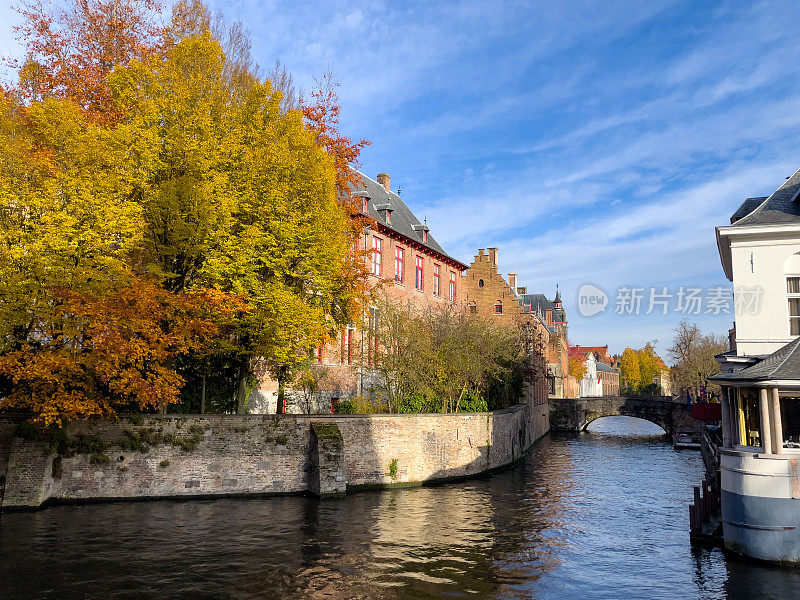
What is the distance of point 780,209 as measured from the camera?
16953 mm

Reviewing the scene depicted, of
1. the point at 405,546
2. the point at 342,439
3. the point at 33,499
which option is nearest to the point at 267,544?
the point at 405,546

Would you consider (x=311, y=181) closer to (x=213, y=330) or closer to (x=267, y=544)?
(x=213, y=330)

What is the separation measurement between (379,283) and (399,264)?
11.0 m

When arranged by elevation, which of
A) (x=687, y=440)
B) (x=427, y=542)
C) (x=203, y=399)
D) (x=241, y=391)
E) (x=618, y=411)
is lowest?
(x=427, y=542)

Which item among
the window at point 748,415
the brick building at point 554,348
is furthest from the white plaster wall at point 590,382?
the window at point 748,415

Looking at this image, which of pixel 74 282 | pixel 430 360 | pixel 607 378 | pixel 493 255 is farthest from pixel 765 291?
pixel 607 378

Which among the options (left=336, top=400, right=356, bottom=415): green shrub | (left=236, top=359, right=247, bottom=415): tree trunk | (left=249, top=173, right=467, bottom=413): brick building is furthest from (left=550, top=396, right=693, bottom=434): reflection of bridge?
(left=236, top=359, right=247, bottom=415): tree trunk

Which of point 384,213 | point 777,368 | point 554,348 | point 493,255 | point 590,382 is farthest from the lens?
point 590,382

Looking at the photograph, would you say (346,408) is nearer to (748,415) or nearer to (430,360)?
(430,360)

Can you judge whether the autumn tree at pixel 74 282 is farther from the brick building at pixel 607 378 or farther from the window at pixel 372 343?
the brick building at pixel 607 378

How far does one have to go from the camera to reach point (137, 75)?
20547 mm

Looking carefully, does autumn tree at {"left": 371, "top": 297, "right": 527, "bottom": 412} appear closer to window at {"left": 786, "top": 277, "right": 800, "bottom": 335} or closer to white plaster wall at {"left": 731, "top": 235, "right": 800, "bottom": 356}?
white plaster wall at {"left": 731, "top": 235, "right": 800, "bottom": 356}

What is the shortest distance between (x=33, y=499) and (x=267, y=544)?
28.2 feet

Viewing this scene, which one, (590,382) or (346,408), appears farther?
(590,382)
